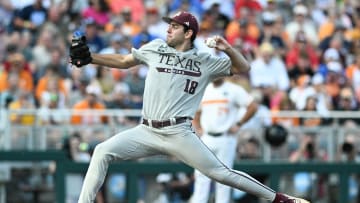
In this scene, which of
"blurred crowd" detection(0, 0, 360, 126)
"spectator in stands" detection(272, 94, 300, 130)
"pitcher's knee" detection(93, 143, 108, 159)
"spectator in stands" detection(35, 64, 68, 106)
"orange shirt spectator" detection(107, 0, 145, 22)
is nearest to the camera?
"pitcher's knee" detection(93, 143, 108, 159)

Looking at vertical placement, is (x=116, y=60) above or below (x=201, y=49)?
below

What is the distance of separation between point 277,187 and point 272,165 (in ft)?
1.06

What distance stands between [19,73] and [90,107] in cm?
133

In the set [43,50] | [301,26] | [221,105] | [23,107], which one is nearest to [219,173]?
[221,105]

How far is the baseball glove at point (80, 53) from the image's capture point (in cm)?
992

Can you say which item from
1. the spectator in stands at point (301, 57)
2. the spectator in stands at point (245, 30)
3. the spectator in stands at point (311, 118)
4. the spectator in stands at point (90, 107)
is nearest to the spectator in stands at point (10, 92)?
the spectator in stands at point (90, 107)

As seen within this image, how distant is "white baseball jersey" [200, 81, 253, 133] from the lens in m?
13.2

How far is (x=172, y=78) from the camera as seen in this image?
1011 centimetres

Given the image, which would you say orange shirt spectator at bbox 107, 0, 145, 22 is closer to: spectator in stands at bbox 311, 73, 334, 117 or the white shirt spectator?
the white shirt spectator

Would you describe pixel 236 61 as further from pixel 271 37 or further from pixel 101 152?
pixel 271 37

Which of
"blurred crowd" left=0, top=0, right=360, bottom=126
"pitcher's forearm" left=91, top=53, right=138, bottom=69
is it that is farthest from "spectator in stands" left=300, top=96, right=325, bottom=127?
"pitcher's forearm" left=91, top=53, right=138, bottom=69

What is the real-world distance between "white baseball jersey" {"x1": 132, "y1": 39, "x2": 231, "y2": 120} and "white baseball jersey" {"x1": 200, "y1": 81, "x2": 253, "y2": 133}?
286cm

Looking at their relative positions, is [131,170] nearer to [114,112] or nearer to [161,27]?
[114,112]

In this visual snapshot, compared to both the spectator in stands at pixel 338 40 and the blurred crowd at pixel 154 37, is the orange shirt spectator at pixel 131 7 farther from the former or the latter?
the spectator in stands at pixel 338 40
